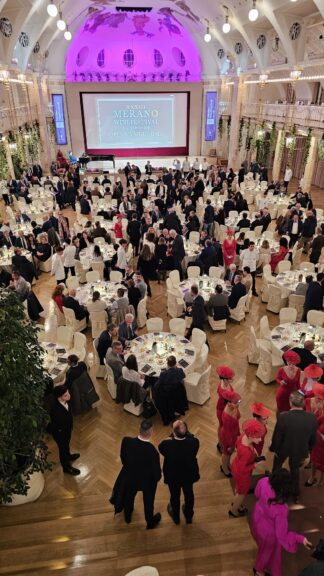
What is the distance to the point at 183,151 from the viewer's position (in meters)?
27.0

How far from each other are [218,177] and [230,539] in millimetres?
14742

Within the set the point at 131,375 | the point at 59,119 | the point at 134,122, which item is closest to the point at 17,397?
the point at 131,375

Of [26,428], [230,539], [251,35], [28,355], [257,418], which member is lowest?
[230,539]

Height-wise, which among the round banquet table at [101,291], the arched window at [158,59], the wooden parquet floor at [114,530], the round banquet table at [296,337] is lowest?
the wooden parquet floor at [114,530]

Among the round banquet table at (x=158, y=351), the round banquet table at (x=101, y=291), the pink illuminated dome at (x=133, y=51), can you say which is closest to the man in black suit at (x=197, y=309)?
the round banquet table at (x=158, y=351)

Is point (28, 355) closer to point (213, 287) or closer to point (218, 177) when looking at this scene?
point (213, 287)

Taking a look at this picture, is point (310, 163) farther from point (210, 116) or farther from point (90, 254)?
point (210, 116)

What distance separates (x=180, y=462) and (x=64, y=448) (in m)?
1.82

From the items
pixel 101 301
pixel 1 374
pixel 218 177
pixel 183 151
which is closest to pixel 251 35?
pixel 218 177

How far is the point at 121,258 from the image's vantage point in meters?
9.34

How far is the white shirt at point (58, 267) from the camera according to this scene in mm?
8891

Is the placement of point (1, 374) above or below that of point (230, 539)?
above

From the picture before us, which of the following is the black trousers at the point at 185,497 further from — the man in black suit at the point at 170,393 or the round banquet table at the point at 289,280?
the round banquet table at the point at 289,280

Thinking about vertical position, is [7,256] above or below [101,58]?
below
